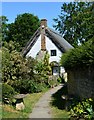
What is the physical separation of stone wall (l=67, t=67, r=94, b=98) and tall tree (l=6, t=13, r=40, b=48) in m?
43.0

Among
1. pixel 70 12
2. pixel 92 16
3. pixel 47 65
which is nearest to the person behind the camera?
pixel 92 16

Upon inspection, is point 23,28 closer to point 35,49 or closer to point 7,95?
point 35,49

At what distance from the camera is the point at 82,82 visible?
1617 cm

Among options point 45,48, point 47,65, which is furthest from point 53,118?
point 45,48

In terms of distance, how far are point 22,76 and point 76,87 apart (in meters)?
9.91

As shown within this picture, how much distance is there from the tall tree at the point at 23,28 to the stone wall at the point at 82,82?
4299cm

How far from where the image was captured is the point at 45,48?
132ft

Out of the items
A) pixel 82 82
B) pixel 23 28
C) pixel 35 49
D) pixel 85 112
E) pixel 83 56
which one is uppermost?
pixel 23 28

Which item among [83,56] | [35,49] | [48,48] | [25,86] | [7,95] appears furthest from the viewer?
[35,49]

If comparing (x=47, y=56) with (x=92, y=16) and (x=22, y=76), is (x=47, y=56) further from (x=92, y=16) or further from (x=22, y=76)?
(x=92, y=16)

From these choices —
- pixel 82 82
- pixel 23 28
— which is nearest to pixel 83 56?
pixel 82 82

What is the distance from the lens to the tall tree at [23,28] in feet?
204

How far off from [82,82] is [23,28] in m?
47.5

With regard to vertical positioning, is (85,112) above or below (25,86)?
below
